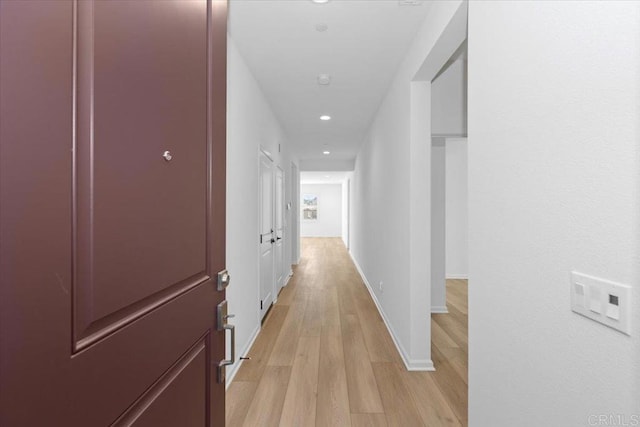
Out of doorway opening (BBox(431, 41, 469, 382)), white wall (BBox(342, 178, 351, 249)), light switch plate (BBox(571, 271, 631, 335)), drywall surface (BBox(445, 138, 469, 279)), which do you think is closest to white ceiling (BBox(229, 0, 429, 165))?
doorway opening (BBox(431, 41, 469, 382))

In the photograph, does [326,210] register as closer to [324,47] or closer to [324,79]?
[324,79]

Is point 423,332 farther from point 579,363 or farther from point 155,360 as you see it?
point 155,360

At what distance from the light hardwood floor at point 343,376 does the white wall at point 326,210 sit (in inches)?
426

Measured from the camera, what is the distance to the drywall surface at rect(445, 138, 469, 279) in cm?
563

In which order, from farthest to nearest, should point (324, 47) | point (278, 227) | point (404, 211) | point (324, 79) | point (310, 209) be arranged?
point (310, 209) < point (278, 227) < point (324, 79) < point (404, 211) < point (324, 47)

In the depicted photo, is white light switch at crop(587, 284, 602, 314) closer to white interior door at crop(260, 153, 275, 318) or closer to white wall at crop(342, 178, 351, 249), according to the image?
white interior door at crop(260, 153, 275, 318)

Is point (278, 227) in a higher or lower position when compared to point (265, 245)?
higher

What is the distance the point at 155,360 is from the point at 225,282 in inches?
14.8

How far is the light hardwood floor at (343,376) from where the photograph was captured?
200 cm

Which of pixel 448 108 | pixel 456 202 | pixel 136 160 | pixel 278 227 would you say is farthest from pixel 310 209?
pixel 136 160

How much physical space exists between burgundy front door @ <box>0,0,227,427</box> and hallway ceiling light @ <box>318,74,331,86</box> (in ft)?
7.78

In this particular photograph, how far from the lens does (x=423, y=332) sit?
8.44 ft

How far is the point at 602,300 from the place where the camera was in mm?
803

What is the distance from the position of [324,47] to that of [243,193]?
54.9 inches
